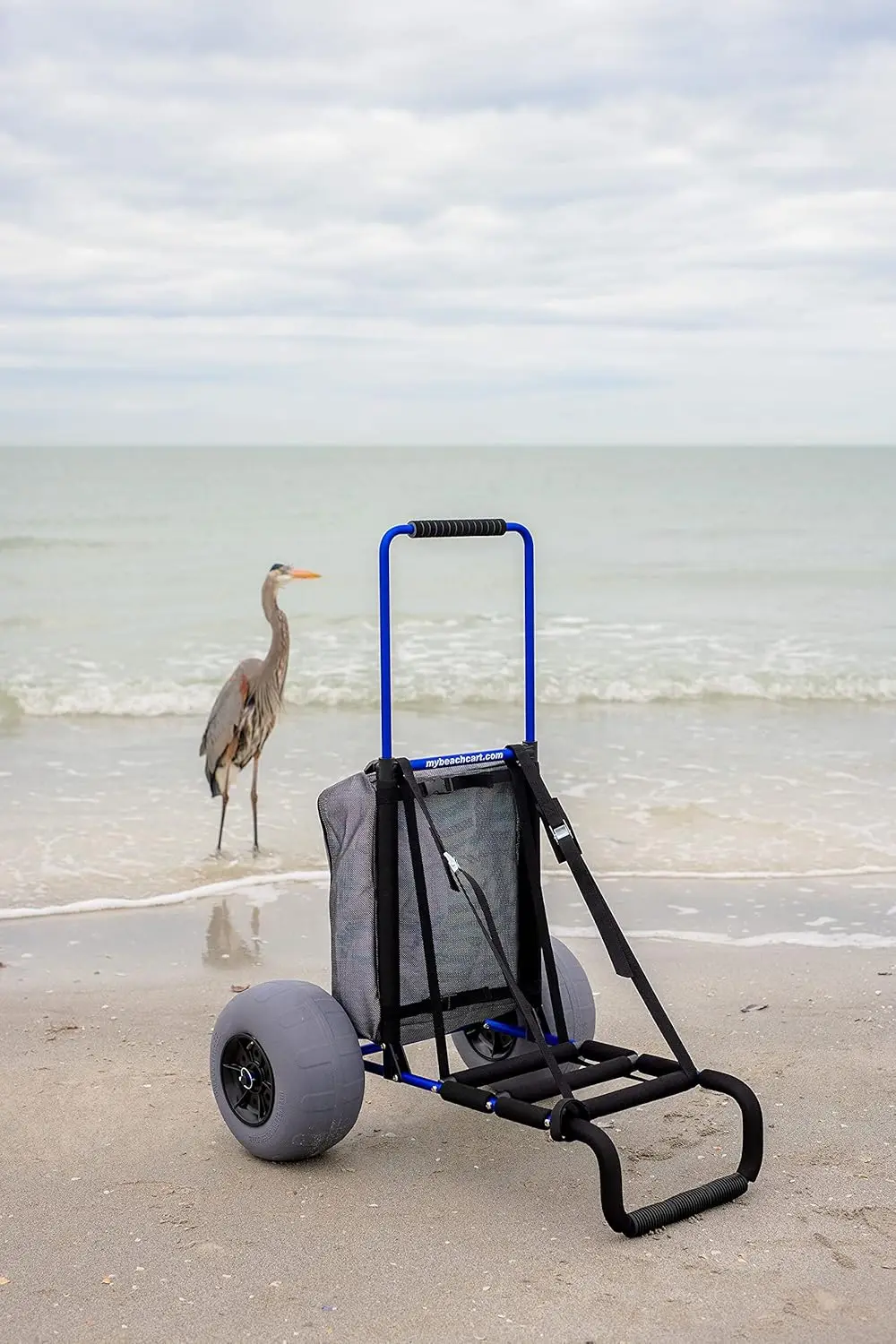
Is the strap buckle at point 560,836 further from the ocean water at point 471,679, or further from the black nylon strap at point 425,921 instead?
the ocean water at point 471,679

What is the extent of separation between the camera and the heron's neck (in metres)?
6.71

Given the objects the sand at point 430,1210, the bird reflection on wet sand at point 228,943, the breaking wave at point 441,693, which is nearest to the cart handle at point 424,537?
the sand at point 430,1210

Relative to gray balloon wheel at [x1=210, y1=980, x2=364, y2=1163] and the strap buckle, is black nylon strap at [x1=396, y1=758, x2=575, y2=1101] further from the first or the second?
gray balloon wheel at [x1=210, y1=980, x2=364, y2=1163]

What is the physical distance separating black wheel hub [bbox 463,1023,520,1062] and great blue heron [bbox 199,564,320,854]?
2946 mm

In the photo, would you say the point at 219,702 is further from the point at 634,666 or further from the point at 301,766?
the point at 634,666

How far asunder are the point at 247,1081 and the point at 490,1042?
0.76 m

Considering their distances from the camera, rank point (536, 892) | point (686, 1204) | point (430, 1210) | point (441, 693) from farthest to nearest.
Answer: point (441, 693) < point (536, 892) < point (430, 1210) < point (686, 1204)

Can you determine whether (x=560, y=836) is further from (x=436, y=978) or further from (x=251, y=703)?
(x=251, y=703)

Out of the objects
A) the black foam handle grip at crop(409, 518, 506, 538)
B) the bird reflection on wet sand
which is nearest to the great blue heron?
the bird reflection on wet sand

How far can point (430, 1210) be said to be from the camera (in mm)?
3338

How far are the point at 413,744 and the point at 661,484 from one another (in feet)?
140

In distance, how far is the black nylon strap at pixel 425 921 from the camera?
353 cm

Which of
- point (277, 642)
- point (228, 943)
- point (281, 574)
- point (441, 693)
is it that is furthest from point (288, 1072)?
point (441, 693)

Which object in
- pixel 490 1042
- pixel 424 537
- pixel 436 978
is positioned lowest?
pixel 490 1042
